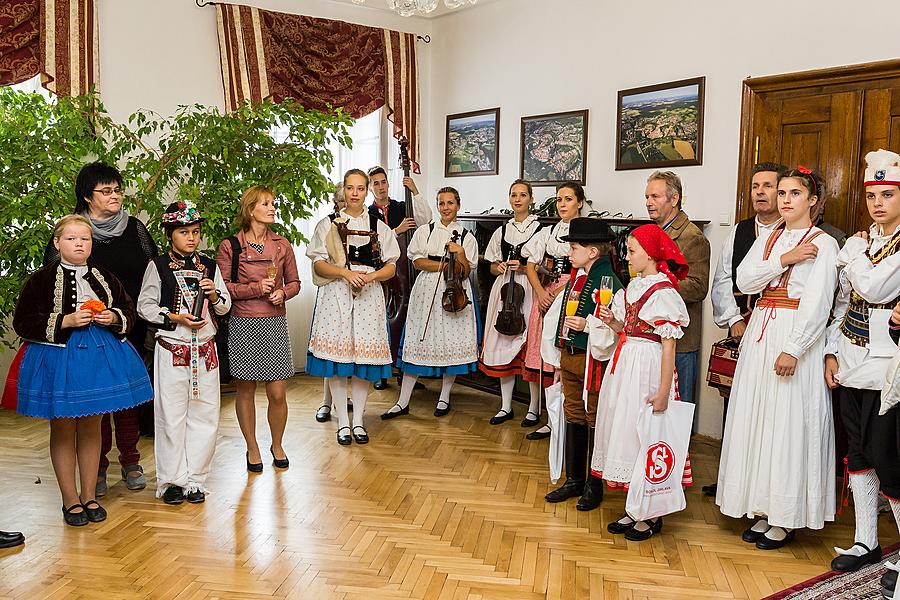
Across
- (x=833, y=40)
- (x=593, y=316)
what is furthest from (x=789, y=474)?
(x=833, y=40)

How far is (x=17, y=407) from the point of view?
3.64 m

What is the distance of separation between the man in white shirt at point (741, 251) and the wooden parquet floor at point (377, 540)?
0.79 meters

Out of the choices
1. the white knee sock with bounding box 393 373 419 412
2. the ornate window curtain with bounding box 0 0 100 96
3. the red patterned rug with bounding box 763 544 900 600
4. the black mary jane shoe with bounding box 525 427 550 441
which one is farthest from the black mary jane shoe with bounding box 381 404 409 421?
the red patterned rug with bounding box 763 544 900 600

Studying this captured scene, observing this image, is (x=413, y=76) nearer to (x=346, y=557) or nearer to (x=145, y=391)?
(x=145, y=391)

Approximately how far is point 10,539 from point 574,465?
8.57ft

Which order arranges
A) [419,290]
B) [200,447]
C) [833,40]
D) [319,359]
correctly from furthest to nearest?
[419,290] < [319,359] < [833,40] < [200,447]

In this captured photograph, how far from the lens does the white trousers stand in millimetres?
4012

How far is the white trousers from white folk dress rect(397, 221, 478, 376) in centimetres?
177

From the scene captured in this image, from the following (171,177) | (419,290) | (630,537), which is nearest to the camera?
(630,537)

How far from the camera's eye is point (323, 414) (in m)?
5.60

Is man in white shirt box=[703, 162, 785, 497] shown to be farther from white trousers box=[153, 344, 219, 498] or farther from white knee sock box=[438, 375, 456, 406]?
white trousers box=[153, 344, 219, 498]

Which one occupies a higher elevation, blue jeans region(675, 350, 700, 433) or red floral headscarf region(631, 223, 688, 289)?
red floral headscarf region(631, 223, 688, 289)

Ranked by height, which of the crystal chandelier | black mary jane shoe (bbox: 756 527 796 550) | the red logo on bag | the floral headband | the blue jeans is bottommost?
black mary jane shoe (bbox: 756 527 796 550)

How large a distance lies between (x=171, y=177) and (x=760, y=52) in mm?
3755
